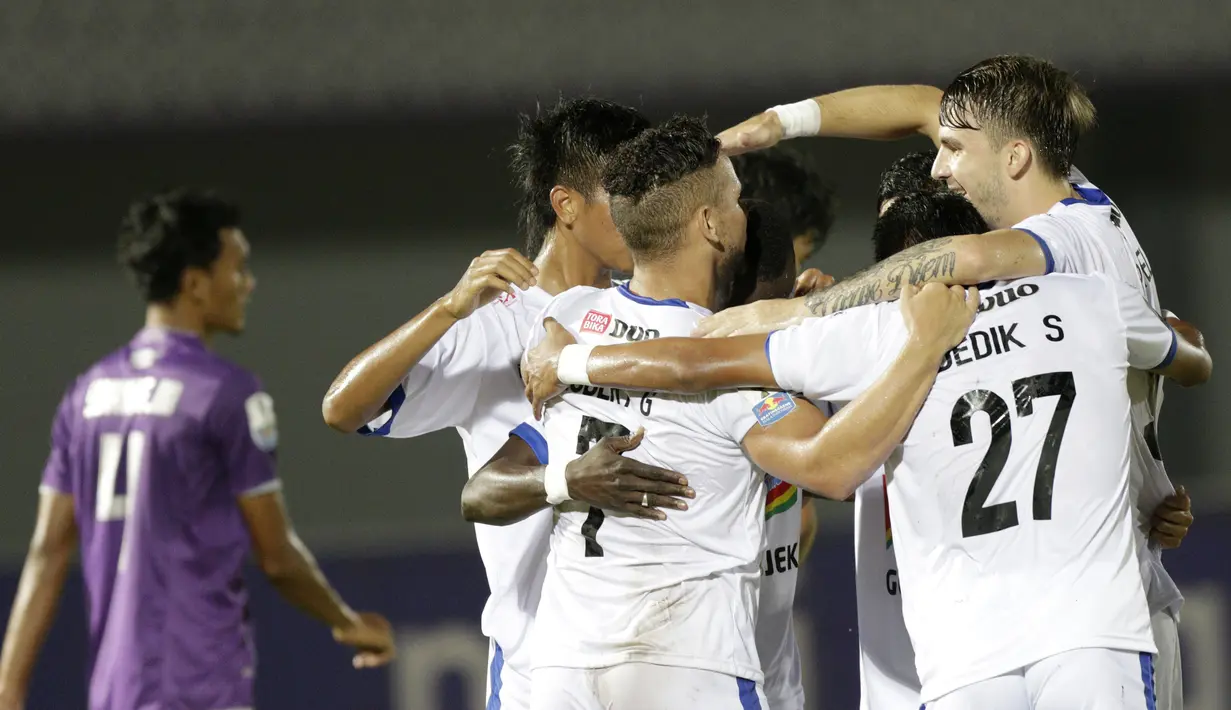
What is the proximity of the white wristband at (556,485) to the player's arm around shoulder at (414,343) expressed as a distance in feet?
1.64

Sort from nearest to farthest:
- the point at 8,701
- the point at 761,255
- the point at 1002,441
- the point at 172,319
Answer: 1. the point at 1002,441
2. the point at 761,255
3. the point at 8,701
4. the point at 172,319

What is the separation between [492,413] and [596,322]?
2.27 feet

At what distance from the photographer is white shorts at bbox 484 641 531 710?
3.83 m

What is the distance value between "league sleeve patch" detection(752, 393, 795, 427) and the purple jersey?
2.01m

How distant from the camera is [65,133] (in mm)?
9781

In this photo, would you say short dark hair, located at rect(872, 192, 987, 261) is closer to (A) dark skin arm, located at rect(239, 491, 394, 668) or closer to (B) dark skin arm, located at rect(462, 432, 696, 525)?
(B) dark skin arm, located at rect(462, 432, 696, 525)

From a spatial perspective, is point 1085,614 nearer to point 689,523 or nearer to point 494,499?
point 689,523

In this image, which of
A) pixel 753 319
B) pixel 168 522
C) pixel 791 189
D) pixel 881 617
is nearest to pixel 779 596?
pixel 881 617

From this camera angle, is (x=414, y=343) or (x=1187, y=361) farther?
(x=414, y=343)

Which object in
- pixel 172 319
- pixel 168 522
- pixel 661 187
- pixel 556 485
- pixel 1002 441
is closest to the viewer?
pixel 1002 441

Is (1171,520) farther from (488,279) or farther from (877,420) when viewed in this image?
(488,279)

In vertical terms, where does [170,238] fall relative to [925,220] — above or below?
above

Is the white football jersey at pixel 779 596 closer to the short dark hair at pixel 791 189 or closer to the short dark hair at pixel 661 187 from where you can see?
the short dark hair at pixel 661 187

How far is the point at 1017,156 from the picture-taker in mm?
3438
